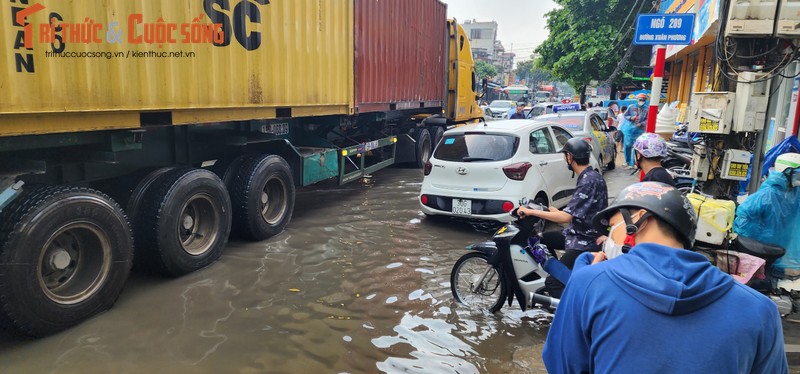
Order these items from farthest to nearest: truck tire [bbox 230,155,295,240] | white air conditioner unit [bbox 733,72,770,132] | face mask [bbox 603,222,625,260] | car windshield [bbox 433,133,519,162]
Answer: car windshield [bbox 433,133,519,162]
truck tire [bbox 230,155,295,240]
white air conditioner unit [bbox 733,72,770,132]
face mask [bbox 603,222,625,260]

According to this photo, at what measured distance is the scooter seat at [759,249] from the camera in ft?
13.2

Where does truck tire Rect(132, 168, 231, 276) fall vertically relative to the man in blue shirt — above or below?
below

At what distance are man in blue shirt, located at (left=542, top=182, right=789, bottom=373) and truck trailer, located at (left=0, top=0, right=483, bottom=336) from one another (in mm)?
3671

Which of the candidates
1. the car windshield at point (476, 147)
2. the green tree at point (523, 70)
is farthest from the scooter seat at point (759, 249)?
the green tree at point (523, 70)

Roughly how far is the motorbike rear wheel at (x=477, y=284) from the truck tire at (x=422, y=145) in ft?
25.2

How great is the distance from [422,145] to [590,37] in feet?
44.8

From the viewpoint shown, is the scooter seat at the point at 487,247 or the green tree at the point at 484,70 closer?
the scooter seat at the point at 487,247

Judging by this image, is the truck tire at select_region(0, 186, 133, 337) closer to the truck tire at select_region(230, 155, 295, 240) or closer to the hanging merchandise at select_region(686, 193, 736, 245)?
the truck tire at select_region(230, 155, 295, 240)

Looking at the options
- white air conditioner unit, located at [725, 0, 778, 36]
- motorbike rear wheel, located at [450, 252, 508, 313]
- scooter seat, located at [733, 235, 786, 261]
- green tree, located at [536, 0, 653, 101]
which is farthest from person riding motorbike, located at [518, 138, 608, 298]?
green tree, located at [536, 0, 653, 101]

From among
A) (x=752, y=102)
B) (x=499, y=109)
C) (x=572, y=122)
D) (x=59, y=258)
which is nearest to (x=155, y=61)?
(x=59, y=258)

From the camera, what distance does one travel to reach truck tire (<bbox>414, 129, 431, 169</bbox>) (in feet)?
39.8

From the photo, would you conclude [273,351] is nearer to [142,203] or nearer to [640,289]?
[142,203]

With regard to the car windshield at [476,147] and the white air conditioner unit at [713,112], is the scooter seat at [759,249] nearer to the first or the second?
the white air conditioner unit at [713,112]

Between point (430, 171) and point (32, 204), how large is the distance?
4.42 meters
